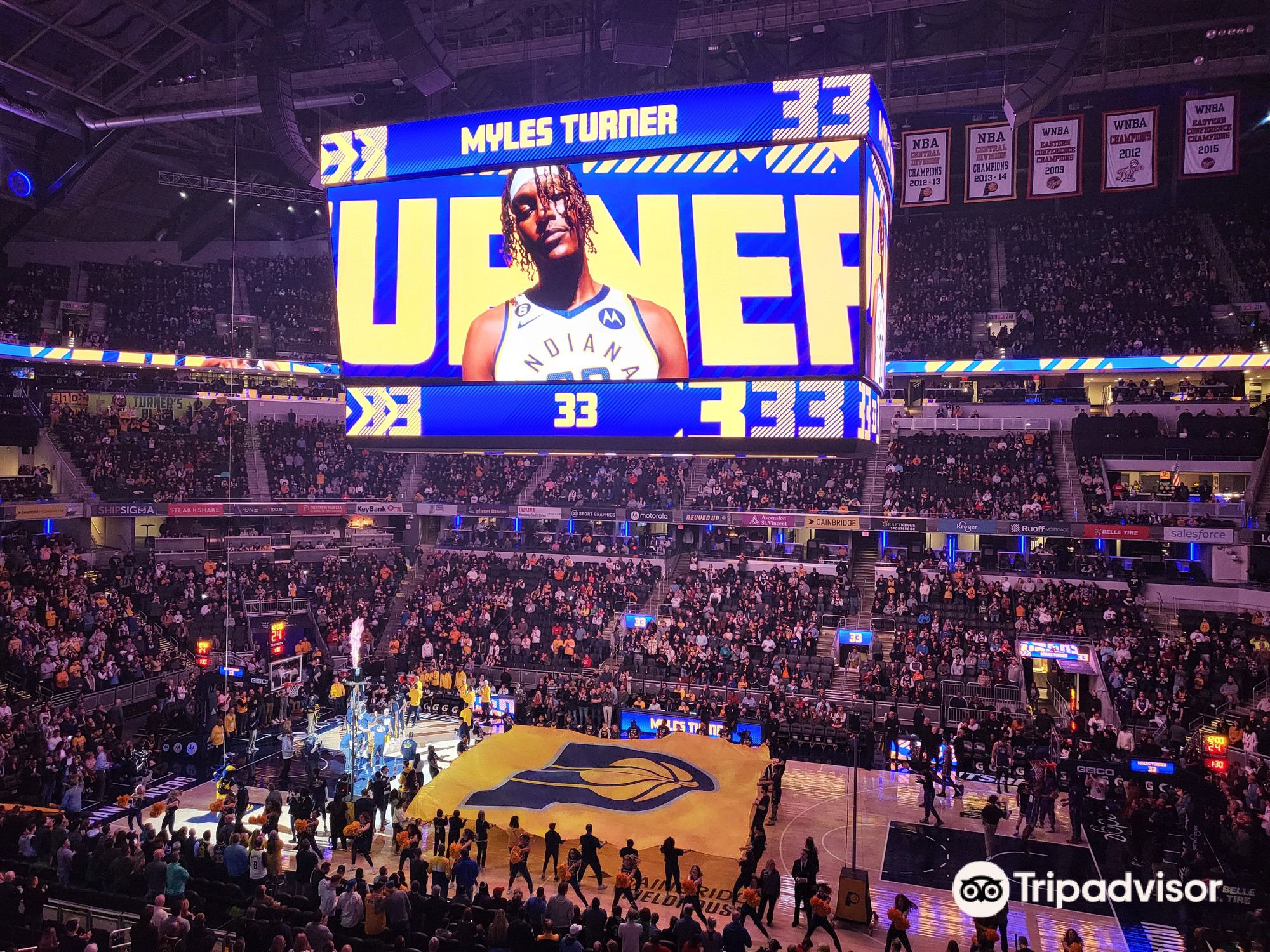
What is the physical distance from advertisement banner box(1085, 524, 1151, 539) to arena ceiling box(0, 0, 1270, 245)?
14.3m

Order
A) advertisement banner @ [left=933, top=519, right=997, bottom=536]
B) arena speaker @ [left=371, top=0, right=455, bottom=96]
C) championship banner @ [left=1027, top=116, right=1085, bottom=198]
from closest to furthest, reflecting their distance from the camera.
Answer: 1. arena speaker @ [left=371, top=0, right=455, bottom=96]
2. championship banner @ [left=1027, top=116, right=1085, bottom=198]
3. advertisement banner @ [left=933, top=519, right=997, bottom=536]

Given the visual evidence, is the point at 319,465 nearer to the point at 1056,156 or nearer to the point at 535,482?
the point at 535,482

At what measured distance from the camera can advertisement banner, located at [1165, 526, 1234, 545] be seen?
95.0 ft

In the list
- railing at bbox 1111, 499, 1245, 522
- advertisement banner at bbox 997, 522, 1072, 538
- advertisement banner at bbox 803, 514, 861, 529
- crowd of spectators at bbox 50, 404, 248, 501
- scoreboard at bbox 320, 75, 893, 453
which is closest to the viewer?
scoreboard at bbox 320, 75, 893, 453

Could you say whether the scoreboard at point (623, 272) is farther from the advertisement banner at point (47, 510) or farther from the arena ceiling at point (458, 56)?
the advertisement banner at point (47, 510)

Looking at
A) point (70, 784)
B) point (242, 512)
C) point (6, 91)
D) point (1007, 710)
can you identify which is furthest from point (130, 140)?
point (1007, 710)

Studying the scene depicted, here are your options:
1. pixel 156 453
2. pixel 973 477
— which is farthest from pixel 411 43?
pixel 156 453

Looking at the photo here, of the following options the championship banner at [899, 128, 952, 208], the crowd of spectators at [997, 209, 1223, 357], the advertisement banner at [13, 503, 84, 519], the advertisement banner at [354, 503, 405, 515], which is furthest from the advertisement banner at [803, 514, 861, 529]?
the advertisement banner at [13, 503, 84, 519]

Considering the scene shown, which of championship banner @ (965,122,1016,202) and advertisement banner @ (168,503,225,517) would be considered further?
advertisement banner @ (168,503,225,517)

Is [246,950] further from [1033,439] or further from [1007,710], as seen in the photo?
[1033,439]

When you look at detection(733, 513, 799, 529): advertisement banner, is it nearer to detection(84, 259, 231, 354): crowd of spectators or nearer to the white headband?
the white headband

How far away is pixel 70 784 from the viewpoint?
61.1 feet

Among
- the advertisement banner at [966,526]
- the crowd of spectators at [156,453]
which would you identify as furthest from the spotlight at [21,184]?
the advertisement banner at [966,526]

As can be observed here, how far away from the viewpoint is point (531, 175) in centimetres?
1512
